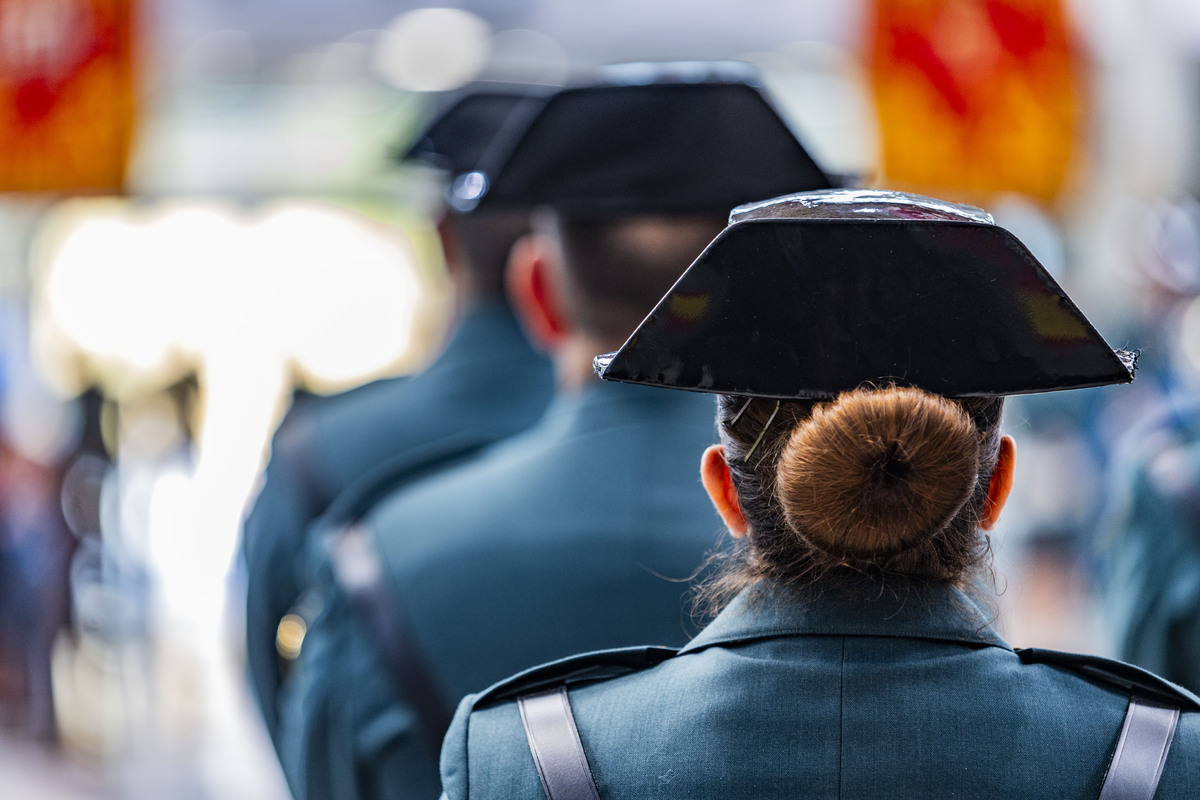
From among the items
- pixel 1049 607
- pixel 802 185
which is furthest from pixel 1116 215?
pixel 802 185

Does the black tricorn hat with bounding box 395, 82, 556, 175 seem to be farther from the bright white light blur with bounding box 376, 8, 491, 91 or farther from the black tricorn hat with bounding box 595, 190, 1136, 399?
the bright white light blur with bounding box 376, 8, 491, 91

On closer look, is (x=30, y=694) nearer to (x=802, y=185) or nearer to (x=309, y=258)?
(x=309, y=258)

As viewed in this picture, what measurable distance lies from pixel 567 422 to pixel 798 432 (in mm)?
664

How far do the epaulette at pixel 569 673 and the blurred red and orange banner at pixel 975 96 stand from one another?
267 cm

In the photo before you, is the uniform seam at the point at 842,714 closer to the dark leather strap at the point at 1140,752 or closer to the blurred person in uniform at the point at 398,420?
the dark leather strap at the point at 1140,752

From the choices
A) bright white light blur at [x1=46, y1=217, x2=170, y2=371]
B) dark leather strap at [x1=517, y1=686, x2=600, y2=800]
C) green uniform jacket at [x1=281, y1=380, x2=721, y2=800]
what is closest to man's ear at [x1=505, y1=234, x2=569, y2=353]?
green uniform jacket at [x1=281, y1=380, x2=721, y2=800]

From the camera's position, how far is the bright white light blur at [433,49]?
7.76m

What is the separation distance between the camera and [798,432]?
1026mm

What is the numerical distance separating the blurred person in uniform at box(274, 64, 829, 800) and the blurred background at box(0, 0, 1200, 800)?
1.05 m

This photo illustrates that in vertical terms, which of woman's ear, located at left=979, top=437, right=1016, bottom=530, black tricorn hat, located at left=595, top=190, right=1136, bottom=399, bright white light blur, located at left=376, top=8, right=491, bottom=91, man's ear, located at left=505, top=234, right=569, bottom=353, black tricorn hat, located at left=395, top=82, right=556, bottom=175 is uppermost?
bright white light blur, located at left=376, top=8, right=491, bottom=91

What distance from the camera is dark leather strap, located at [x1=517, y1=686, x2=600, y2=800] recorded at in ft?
3.39

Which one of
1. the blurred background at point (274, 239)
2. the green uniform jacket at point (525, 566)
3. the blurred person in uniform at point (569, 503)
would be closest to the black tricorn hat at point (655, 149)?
the blurred person in uniform at point (569, 503)

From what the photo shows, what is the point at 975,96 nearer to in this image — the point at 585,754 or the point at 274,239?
the point at 585,754

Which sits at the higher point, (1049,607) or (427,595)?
(427,595)
